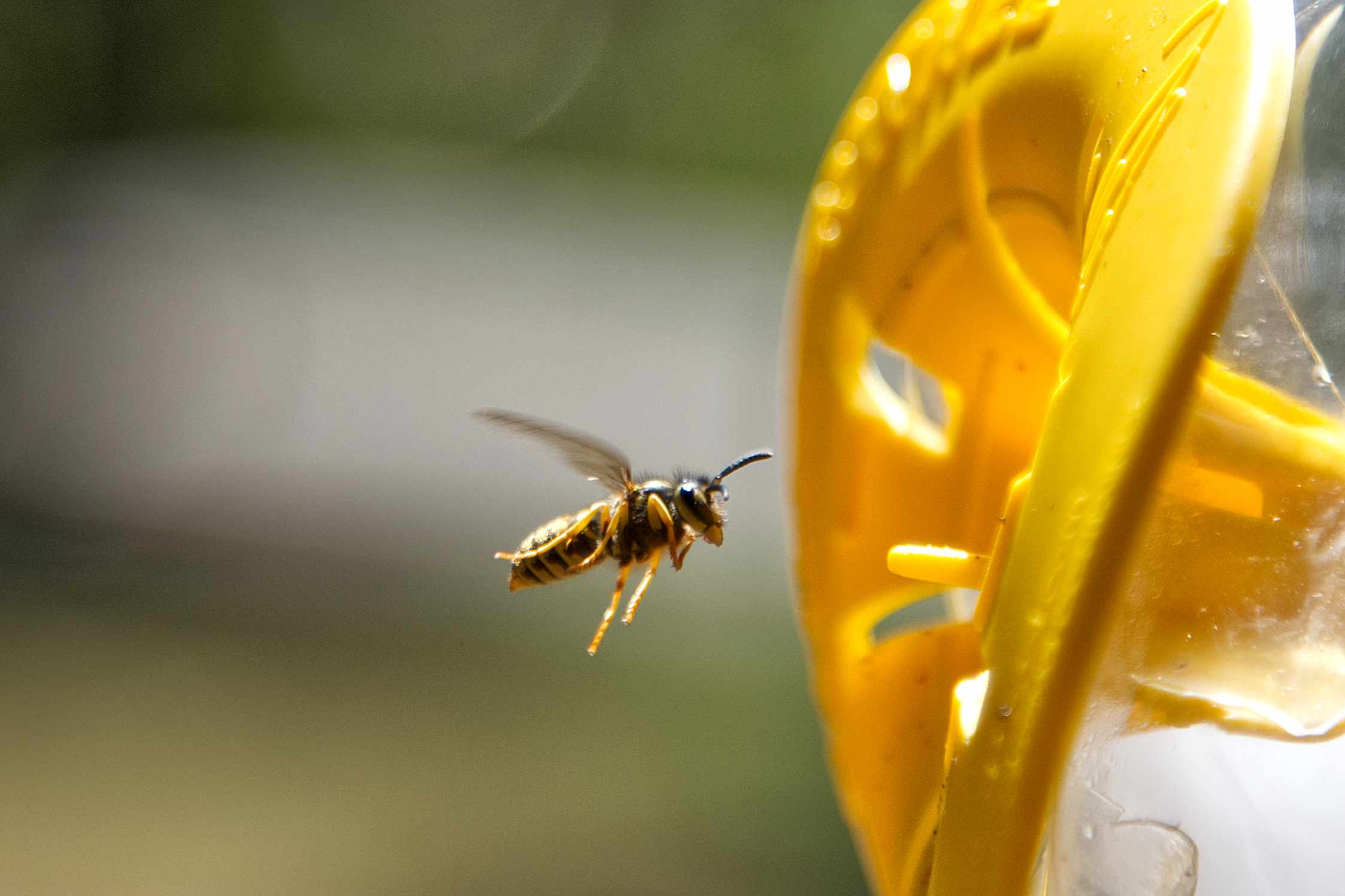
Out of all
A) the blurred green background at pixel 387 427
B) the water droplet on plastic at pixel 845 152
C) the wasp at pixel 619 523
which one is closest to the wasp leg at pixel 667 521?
the wasp at pixel 619 523

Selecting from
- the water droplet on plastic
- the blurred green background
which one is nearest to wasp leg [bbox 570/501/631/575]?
the water droplet on plastic

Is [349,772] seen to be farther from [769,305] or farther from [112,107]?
[112,107]

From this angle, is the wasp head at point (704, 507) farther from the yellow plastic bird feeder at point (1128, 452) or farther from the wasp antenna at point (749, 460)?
the yellow plastic bird feeder at point (1128, 452)

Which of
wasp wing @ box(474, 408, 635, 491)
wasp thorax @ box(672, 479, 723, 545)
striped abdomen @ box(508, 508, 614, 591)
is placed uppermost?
wasp wing @ box(474, 408, 635, 491)

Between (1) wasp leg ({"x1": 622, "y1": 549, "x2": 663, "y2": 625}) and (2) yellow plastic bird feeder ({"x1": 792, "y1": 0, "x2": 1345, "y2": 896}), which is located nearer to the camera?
(2) yellow plastic bird feeder ({"x1": 792, "y1": 0, "x2": 1345, "y2": 896})

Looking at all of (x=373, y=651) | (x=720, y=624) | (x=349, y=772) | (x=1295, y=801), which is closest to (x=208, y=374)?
(x=373, y=651)

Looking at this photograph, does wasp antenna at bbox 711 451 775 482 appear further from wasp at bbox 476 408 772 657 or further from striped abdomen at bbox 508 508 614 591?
striped abdomen at bbox 508 508 614 591

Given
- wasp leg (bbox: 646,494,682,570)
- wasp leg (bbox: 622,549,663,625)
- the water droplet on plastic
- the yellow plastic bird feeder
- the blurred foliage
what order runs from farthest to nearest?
the blurred foliage
wasp leg (bbox: 646,494,682,570)
wasp leg (bbox: 622,549,663,625)
the water droplet on plastic
the yellow plastic bird feeder
